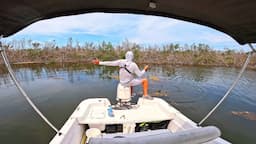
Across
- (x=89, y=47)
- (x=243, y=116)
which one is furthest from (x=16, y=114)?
(x=89, y=47)

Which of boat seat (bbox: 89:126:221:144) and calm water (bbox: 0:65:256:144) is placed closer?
boat seat (bbox: 89:126:221:144)

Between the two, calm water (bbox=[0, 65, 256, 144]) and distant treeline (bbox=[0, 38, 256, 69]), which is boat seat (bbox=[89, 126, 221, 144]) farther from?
distant treeline (bbox=[0, 38, 256, 69])

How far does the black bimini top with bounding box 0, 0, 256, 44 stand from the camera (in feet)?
3.21

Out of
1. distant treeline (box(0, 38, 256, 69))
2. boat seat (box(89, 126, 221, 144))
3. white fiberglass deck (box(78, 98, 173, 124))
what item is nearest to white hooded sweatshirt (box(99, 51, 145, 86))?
white fiberglass deck (box(78, 98, 173, 124))

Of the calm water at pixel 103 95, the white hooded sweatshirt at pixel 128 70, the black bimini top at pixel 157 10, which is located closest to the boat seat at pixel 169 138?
the black bimini top at pixel 157 10

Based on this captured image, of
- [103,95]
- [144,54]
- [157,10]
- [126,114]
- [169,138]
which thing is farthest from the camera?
[144,54]

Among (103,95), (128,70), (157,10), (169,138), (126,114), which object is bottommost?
(103,95)

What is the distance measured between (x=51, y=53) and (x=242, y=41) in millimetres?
14991

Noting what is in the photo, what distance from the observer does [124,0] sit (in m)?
1.11

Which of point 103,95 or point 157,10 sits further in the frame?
point 103,95

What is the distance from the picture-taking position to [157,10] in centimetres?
128

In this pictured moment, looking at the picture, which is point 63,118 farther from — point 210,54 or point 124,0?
point 210,54

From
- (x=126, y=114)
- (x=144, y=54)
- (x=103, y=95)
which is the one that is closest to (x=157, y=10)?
(x=126, y=114)

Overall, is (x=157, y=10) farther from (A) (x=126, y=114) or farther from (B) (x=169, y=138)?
(A) (x=126, y=114)
